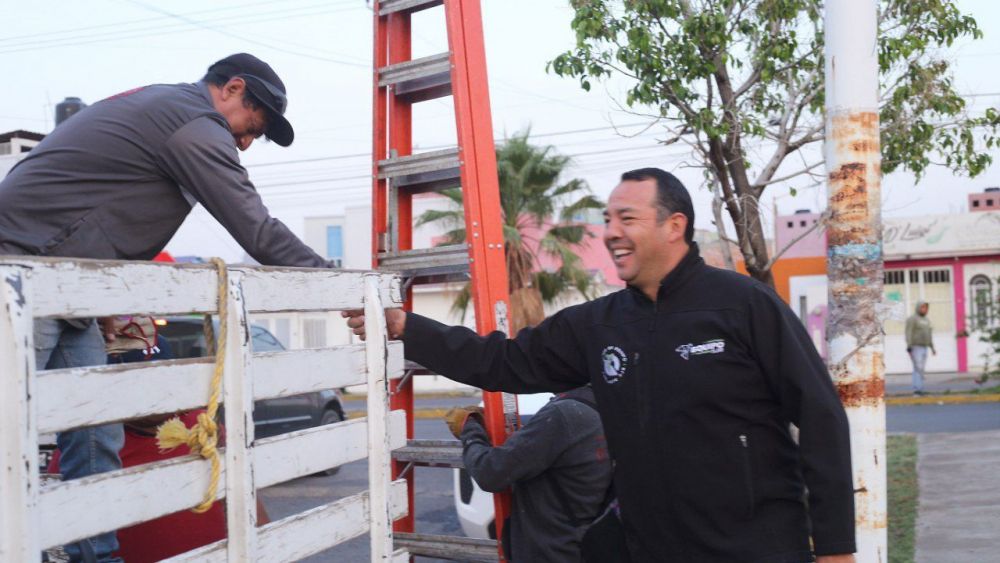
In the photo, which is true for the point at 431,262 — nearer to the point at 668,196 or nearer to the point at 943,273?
the point at 668,196

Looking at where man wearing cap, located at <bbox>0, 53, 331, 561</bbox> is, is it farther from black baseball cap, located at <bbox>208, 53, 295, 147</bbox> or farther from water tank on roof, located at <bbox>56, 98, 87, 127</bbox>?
water tank on roof, located at <bbox>56, 98, 87, 127</bbox>

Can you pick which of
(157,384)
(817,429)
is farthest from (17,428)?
(817,429)

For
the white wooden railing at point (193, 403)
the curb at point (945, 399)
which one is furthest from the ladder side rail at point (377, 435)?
the curb at point (945, 399)

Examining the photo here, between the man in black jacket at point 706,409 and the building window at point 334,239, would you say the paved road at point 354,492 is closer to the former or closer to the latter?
the man in black jacket at point 706,409

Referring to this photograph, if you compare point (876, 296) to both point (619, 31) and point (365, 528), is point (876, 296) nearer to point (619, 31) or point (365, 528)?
point (365, 528)

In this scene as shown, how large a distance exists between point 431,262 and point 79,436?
1.82 m

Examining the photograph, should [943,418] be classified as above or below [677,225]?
below

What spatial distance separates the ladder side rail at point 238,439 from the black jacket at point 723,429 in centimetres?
146

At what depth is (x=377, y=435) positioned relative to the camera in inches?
119

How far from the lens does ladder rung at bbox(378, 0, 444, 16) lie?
4.58 meters

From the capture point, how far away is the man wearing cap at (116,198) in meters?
3.08

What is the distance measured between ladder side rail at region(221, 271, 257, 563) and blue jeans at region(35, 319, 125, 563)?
32.6 inches

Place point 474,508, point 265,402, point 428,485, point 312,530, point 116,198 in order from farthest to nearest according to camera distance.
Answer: point 428,485 < point 265,402 < point 474,508 < point 116,198 < point 312,530

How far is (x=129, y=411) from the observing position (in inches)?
83.7
